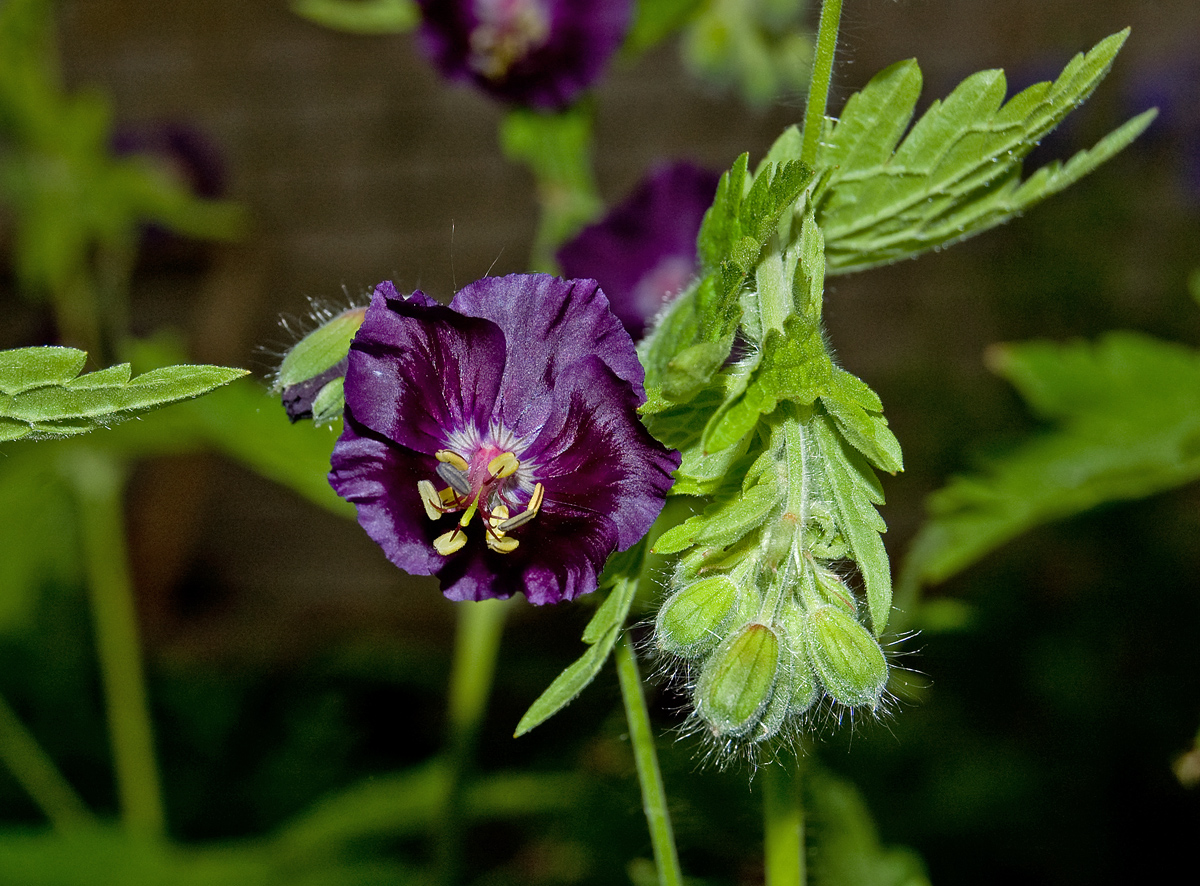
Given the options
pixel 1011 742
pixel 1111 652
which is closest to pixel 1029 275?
pixel 1111 652

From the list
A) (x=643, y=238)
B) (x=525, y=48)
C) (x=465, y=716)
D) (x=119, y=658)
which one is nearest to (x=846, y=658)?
(x=643, y=238)

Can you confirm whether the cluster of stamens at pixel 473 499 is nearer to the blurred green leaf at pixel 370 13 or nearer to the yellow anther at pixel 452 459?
the yellow anther at pixel 452 459

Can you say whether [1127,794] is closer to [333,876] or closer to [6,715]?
[333,876]

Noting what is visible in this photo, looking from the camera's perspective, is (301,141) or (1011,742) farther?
(301,141)

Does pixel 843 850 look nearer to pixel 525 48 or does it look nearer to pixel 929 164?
pixel 929 164

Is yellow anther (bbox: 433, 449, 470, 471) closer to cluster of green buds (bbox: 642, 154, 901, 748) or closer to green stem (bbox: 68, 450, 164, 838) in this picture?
cluster of green buds (bbox: 642, 154, 901, 748)

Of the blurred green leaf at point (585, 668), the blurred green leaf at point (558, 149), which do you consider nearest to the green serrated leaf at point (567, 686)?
the blurred green leaf at point (585, 668)
